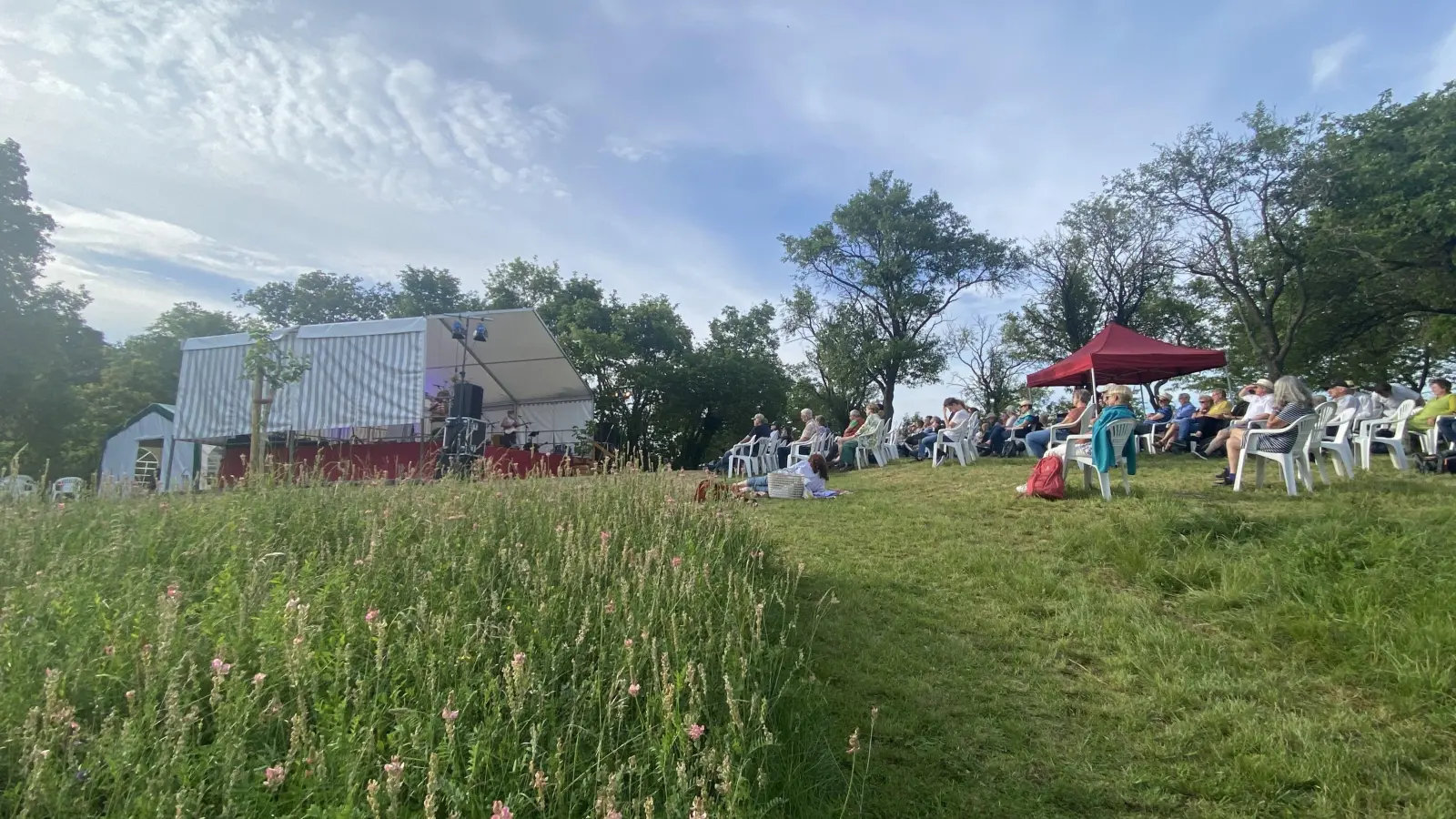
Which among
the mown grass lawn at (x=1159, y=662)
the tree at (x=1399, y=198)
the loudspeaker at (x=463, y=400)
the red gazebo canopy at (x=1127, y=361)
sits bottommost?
the mown grass lawn at (x=1159, y=662)

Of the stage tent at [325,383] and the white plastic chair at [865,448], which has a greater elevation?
the stage tent at [325,383]

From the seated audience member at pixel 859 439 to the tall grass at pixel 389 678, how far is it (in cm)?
890

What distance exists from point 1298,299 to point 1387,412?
1324cm

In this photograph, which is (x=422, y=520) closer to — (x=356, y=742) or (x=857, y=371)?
(x=356, y=742)

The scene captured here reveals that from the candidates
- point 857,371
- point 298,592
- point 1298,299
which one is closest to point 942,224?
point 857,371

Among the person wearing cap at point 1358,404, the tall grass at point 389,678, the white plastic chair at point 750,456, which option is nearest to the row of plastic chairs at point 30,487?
the tall grass at point 389,678

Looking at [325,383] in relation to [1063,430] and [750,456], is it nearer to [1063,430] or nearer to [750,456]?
[750,456]

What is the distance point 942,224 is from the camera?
2842cm

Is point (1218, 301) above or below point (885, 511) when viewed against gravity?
above

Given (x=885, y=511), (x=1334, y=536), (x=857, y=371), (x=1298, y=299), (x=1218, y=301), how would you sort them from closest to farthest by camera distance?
(x=1334, y=536)
(x=885, y=511)
(x=1298, y=299)
(x=1218, y=301)
(x=857, y=371)

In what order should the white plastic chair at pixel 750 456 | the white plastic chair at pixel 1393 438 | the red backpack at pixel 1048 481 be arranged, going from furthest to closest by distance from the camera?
the white plastic chair at pixel 750 456 → the white plastic chair at pixel 1393 438 → the red backpack at pixel 1048 481

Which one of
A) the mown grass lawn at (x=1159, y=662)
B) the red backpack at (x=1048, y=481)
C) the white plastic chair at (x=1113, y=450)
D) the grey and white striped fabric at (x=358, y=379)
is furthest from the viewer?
the grey and white striped fabric at (x=358, y=379)

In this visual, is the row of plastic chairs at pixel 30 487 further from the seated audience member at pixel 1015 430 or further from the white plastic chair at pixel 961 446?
the seated audience member at pixel 1015 430

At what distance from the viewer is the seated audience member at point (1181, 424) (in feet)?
33.0
